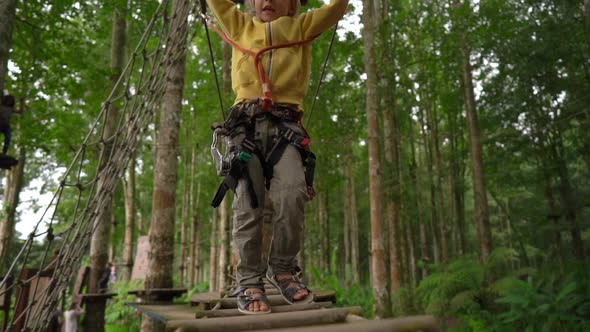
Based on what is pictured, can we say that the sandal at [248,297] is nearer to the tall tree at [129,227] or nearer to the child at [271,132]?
the child at [271,132]

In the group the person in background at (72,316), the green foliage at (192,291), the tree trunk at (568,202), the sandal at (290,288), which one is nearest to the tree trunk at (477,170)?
the tree trunk at (568,202)

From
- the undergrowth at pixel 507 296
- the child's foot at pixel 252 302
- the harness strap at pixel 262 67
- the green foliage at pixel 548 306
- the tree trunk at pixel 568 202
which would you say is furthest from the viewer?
the tree trunk at pixel 568 202

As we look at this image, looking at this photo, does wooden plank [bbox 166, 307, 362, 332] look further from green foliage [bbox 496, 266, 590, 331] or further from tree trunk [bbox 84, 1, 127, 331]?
green foliage [bbox 496, 266, 590, 331]

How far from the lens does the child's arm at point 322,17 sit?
2645 millimetres

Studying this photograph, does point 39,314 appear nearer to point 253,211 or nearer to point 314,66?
point 253,211

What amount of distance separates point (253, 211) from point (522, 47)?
1247cm

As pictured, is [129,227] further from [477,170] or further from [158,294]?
[477,170]

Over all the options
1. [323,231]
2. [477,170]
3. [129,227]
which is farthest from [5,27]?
[323,231]

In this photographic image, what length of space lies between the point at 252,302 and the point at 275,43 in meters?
1.54

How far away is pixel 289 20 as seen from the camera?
8.93ft

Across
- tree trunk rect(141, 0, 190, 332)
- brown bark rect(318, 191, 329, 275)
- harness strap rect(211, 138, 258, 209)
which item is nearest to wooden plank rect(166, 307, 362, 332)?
harness strap rect(211, 138, 258, 209)

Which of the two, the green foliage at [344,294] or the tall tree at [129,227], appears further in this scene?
the tall tree at [129,227]

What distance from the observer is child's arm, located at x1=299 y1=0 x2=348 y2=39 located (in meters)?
2.64

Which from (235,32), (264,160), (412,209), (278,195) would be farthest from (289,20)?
(412,209)
